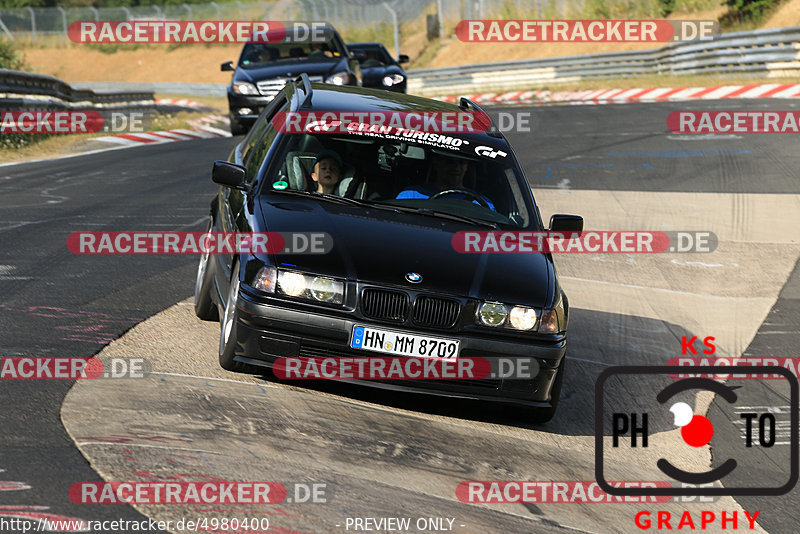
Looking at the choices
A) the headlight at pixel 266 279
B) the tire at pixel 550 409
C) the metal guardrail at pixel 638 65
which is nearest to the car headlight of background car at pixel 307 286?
the headlight at pixel 266 279

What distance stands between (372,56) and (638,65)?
40.7 feet

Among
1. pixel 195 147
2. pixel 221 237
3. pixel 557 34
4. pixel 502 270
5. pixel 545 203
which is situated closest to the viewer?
pixel 502 270

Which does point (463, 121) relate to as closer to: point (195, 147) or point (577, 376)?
point (577, 376)

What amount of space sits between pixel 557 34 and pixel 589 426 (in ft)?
142

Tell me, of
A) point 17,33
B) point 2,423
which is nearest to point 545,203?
point 2,423

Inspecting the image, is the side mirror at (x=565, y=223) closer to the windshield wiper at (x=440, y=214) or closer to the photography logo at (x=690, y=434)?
the windshield wiper at (x=440, y=214)

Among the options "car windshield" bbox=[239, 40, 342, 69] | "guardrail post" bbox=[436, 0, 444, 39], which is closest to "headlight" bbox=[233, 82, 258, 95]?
"car windshield" bbox=[239, 40, 342, 69]

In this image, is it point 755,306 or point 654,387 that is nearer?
point 654,387

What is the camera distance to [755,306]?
920cm

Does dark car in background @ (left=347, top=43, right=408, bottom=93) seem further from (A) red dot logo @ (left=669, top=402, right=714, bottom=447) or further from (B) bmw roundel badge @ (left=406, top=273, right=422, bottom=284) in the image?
(B) bmw roundel badge @ (left=406, top=273, right=422, bottom=284)

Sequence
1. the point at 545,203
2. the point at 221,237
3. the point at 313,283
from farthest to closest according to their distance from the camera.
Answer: the point at 545,203, the point at 221,237, the point at 313,283

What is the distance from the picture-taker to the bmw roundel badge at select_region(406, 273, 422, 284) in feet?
18.5

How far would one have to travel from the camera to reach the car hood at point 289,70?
19.2m

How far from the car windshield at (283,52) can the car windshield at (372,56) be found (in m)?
3.81
